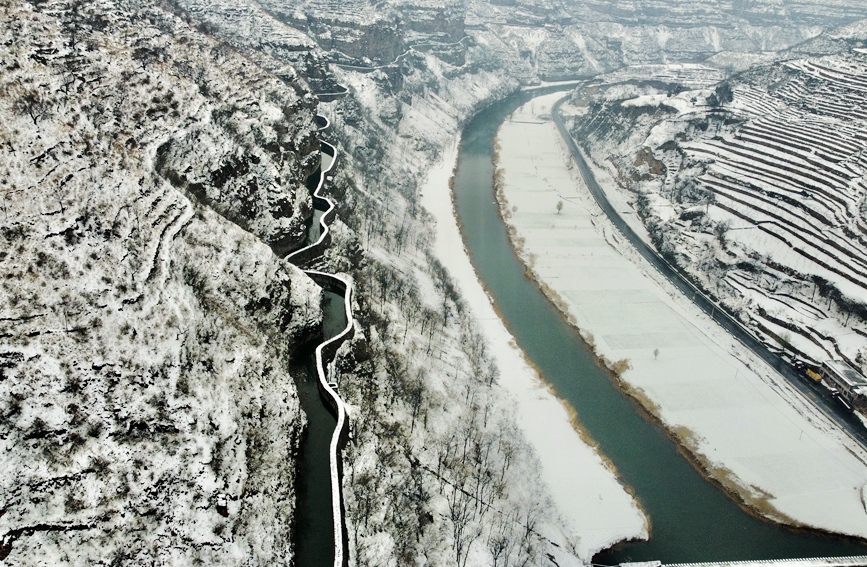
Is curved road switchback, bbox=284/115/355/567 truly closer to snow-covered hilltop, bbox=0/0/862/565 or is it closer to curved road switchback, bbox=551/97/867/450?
snow-covered hilltop, bbox=0/0/862/565

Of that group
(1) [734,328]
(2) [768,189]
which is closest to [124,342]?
(1) [734,328]

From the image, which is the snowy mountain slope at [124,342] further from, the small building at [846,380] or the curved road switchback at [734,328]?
the small building at [846,380]

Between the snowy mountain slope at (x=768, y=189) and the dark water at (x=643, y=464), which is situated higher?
the snowy mountain slope at (x=768, y=189)

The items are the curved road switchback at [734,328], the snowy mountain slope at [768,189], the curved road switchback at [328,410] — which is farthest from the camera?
the snowy mountain slope at [768,189]

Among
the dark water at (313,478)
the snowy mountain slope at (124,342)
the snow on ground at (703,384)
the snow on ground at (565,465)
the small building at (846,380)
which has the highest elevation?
the snowy mountain slope at (124,342)

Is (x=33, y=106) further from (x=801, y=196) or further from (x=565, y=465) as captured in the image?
(x=801, y=196)

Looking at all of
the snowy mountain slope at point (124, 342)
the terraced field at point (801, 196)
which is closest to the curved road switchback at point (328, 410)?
the snowy mountain slope at point (124, 342)

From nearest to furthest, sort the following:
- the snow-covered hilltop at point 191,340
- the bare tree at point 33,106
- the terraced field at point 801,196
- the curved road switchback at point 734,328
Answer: the snow-covered hilltop at point 191,340 → the bare tree at point 33,106 → the curved road switchback at point 734,328 → the terraced field at point 801,196
